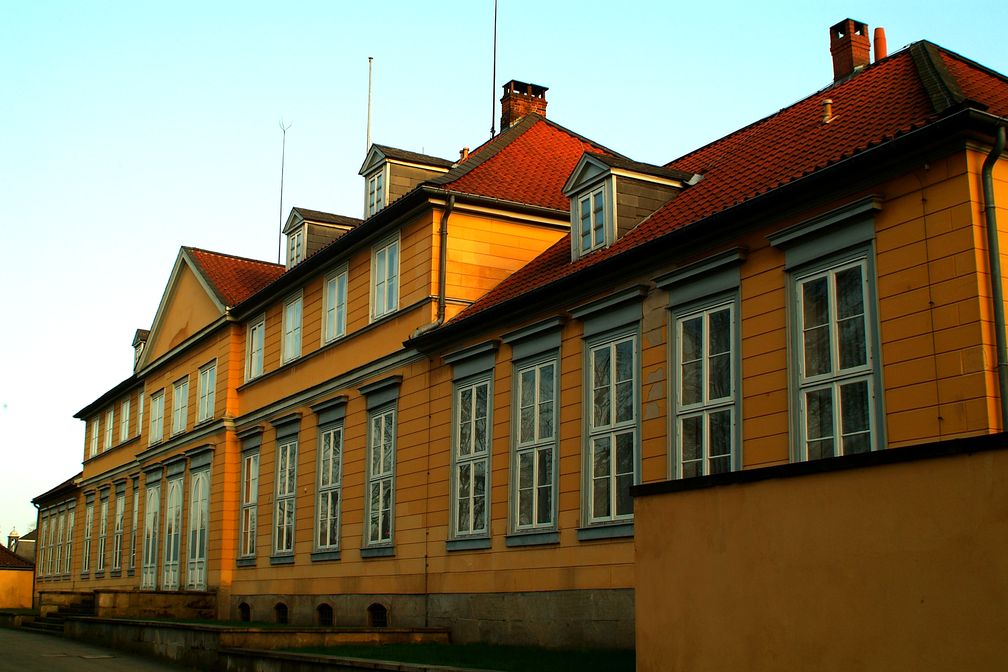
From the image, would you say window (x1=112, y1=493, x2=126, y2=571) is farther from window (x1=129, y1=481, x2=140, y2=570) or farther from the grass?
the grass

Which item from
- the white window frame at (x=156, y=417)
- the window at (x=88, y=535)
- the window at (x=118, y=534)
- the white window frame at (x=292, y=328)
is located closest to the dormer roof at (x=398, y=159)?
the white window frame at (x=292, y=328)

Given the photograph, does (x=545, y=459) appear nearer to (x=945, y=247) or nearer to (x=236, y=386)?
(x=945, y=247)

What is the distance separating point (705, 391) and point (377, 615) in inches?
416

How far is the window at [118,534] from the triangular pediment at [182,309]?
5697mm

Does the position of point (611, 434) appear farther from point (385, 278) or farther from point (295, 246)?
point (295, 246)

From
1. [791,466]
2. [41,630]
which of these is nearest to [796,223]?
[791,466]

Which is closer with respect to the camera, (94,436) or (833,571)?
(833,571)

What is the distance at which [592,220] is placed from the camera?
19.9m

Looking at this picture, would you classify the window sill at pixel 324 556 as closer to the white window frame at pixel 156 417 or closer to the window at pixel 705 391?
the window at pixel 705 391

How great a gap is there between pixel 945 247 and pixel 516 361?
874 cm

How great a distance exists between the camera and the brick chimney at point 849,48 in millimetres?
21125

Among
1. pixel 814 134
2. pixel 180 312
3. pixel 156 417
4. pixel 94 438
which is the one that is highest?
pixel 180 312

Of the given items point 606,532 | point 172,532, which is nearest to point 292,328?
point 172,532

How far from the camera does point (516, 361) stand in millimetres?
20266
